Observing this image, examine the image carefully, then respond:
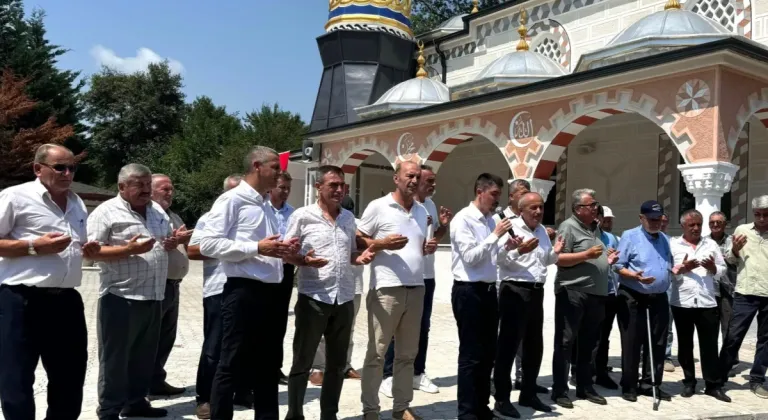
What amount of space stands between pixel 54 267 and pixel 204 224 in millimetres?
879

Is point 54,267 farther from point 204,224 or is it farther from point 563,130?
point 563,130

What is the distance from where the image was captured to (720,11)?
1260 cm

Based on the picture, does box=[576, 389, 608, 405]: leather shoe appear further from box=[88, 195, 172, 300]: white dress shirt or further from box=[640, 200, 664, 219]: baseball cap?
box=[88, 195, 172, 300]: white dress shirt

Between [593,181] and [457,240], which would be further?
[593,181]

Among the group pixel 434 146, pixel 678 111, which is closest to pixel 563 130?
pixel 678 111

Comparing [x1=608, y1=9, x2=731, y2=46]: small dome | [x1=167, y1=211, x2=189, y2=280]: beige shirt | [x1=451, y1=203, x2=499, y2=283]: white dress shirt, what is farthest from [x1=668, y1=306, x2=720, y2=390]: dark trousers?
[x1=608, y1=9, x2=731, y2=46]: small dome

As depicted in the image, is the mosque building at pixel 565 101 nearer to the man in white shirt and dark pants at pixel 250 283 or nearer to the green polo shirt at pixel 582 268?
the green polo shirt at pixel 582 268

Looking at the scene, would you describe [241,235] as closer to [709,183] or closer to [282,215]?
[282,215]

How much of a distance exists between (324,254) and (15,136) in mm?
22724

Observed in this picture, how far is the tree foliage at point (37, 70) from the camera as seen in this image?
26797 mm

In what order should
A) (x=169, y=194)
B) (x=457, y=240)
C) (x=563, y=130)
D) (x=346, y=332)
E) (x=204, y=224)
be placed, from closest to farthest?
1. (x=204, y=224)
2. (x=346, y=332)
3. (x=457, y=240)
4. (x=169, y=194)
5. (x=563, y=130)

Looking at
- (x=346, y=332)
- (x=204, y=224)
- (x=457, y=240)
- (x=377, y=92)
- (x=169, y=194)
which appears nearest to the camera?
(x=204, y=224)

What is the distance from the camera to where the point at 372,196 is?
18.8 metres

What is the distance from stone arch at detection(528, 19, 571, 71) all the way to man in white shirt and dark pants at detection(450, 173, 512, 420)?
11387mm
